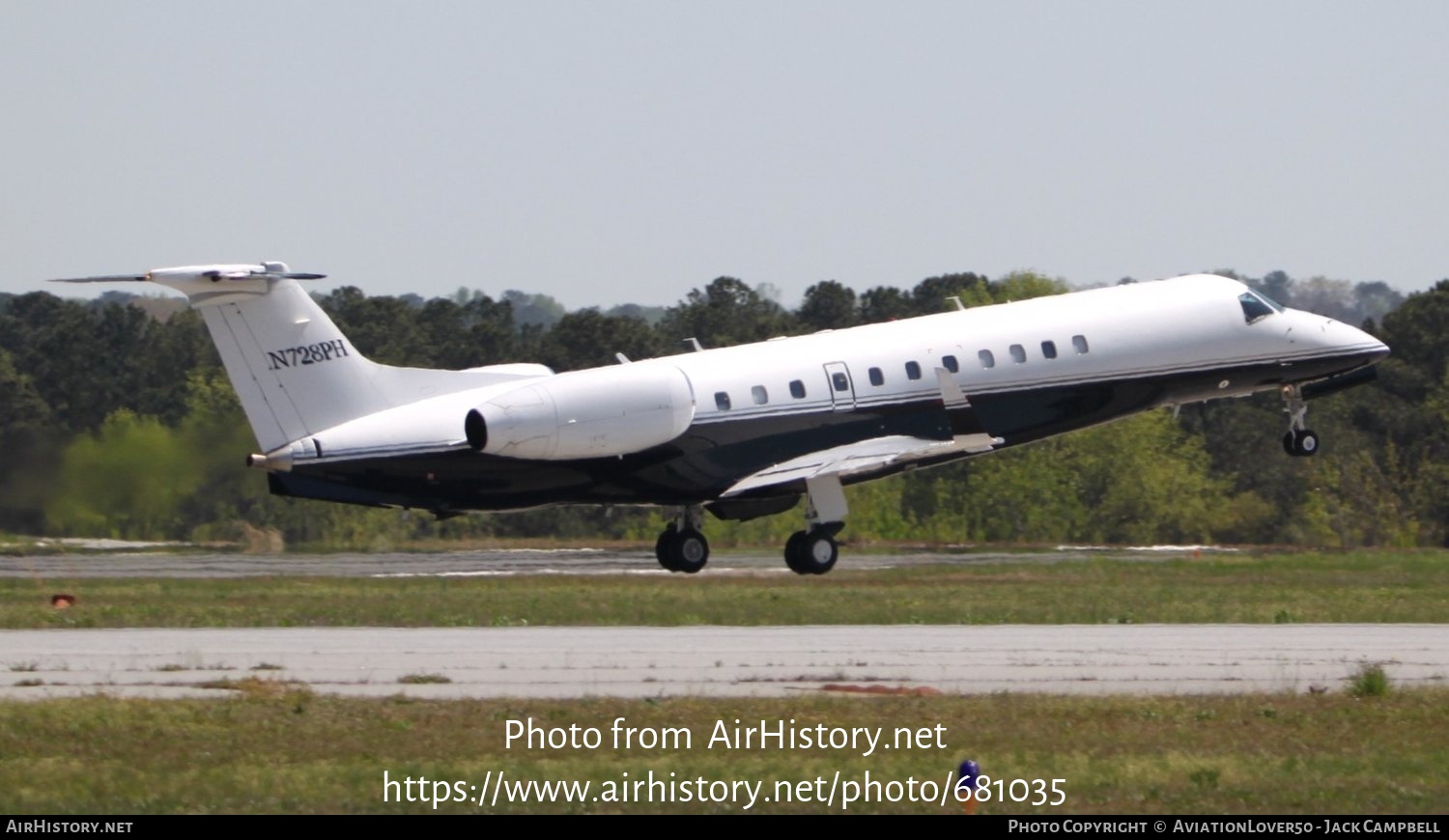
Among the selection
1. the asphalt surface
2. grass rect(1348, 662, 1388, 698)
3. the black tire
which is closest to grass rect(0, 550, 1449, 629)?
the black tire

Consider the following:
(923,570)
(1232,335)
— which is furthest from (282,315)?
(1232,335)

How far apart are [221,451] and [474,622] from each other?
1769 centimetres

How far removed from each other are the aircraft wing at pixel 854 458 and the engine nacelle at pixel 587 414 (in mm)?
1707

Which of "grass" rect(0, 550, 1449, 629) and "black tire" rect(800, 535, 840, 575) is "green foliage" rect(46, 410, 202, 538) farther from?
"black tire" rect(800, 535, 840, 575)

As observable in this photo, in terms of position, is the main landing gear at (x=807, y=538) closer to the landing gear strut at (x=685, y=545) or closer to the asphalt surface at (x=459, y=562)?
the landing gear strut at (x=685, y=545)

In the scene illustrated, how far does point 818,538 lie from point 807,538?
186 mm

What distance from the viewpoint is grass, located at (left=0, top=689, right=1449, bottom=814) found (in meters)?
12.9

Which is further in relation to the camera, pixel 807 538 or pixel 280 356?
pixel 807 538

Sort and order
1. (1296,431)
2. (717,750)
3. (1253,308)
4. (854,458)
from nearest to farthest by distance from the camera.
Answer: (717,750) → (854,458) → (1253,308) → (1296,431)

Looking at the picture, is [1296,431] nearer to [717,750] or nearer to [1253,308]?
[1253,308]

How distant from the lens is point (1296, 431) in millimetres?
36906

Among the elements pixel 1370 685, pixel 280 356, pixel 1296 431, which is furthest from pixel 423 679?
pixel 1296 431

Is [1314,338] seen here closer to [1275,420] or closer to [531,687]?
[531,687]

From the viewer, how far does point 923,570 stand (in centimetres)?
3681
